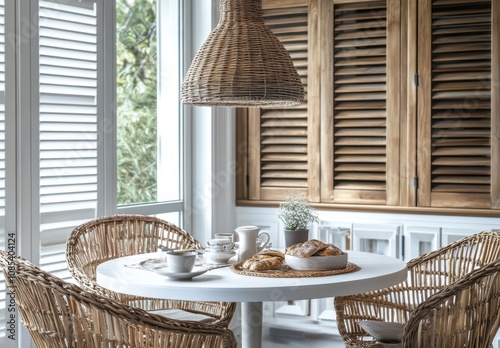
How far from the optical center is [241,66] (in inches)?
92.9

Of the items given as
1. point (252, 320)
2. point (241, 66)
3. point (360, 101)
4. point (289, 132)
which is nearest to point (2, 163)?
point (241, 66)

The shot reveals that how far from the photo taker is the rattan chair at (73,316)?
183 cm

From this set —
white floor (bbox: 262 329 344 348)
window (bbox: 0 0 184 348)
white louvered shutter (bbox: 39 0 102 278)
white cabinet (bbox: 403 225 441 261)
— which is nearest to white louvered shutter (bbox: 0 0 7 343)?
window (bbox: 0 0 184 348)

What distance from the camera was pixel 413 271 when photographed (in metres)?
2.86

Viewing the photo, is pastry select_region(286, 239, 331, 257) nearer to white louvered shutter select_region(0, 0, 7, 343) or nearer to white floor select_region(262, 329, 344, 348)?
white louvered shutter select_region(0, 0, 7, 343)

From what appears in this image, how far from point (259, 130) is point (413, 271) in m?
1.52

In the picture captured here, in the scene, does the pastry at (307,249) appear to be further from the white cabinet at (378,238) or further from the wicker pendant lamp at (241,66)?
the white cabinet at (378,238)

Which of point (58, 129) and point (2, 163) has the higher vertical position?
point (58, 129)

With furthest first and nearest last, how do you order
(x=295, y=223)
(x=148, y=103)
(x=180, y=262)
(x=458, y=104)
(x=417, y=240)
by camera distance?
1. (x=148, y=103)
2. (x=417, y=240)
3. (x=458, y=104)
4. (x=295, y=223)
5. (x=180, y=262)

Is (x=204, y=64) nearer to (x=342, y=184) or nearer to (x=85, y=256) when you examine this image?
(x=85, y=256)

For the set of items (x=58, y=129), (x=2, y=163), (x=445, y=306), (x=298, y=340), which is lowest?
(x=298, y=340)

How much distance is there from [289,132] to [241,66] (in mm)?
1664

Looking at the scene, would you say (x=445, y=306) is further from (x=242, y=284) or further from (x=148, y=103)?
(x=148, y=103)

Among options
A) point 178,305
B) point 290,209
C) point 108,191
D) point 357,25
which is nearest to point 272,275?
point 290,209
